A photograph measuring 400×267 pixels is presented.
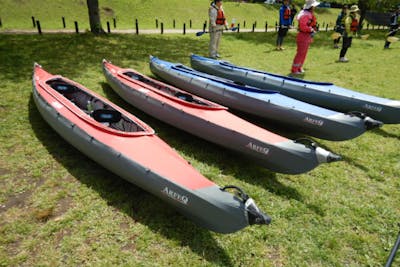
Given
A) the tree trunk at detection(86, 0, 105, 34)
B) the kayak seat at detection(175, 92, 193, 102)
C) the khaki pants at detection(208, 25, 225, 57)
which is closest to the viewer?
the kayak seat at detection(175, 92, 193, 102)

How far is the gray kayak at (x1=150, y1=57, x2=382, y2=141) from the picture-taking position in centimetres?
552

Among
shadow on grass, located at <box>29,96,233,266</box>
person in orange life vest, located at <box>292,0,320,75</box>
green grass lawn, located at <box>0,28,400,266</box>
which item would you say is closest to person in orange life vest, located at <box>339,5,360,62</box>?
person in orange life vest, located at <box>292,0,320,75</box>

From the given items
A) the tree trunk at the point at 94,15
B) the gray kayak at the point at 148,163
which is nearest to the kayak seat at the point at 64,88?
the gray kayak at the point at 148,163

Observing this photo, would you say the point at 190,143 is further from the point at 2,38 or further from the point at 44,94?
the point at 2,38

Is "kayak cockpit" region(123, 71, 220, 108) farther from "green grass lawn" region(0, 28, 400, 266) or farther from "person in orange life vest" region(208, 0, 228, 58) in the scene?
"person in orange life vest" region(208, 0, 228, 58)

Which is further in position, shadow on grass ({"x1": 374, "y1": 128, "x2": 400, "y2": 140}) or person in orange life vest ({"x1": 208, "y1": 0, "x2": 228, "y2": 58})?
person in orange life vest ({"x1": 208, "y1": 0, "x2": 228, "y2": 58})

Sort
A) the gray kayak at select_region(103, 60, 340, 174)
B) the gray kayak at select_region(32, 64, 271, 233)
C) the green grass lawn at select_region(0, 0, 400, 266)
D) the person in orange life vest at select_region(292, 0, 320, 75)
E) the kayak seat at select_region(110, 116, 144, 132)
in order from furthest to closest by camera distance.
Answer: the person in orange life vest at select_region(292, 0, 320, 75) < the kayak seat at select_region(110, 116, 144, 132) < the gray kayak at select_region(103, 60, 340, 174) < the green grass lawn at select_region(0, 0, 400, 266) < the gray kayak at select_region(32, 64, 271, 233)

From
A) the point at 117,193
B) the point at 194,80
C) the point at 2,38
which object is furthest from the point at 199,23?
the point at 117,193

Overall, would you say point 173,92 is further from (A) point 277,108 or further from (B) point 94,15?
(B) point 94,15

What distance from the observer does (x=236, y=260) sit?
11.5 ft

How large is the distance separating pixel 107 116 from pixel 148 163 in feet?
5.95

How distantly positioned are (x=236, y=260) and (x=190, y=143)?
121 inches

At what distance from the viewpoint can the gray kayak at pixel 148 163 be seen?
3399 millimetres

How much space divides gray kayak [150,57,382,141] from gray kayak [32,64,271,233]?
8.04 feet
